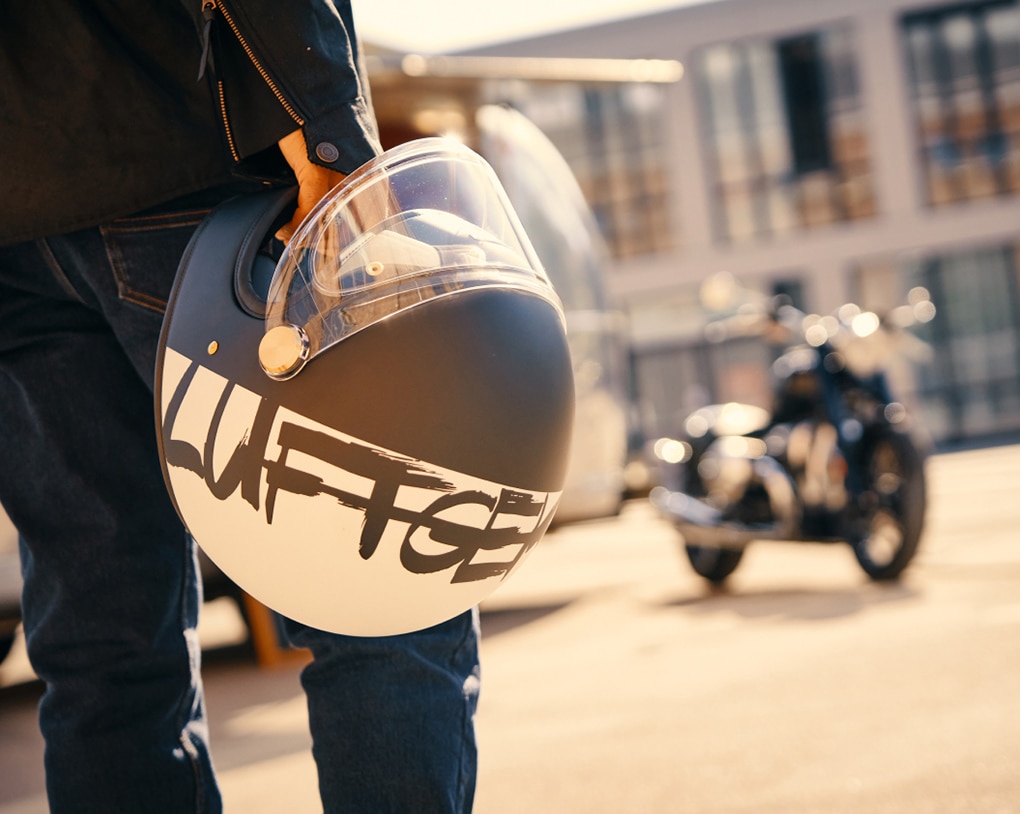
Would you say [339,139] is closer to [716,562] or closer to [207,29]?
[207,29]

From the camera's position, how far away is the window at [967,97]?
2255 centimetres

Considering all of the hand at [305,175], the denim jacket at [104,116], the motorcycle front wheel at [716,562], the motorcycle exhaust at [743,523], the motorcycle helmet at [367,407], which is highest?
the denim jacket at [104,116]

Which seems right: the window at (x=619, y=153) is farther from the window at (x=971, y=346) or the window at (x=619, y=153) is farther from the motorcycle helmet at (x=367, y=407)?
the motorcycle helmet at (x=367, y=407)

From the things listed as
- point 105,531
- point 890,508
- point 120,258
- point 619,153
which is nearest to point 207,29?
point 120,258

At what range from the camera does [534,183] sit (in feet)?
18.9

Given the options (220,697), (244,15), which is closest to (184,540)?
(244,15)

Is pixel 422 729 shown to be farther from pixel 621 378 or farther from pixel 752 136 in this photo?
pixel 752 136

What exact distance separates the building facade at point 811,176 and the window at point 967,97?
0.10ft

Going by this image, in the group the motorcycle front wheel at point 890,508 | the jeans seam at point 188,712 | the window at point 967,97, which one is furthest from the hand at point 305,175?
the window at point 967,97

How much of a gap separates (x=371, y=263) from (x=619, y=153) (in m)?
24.4

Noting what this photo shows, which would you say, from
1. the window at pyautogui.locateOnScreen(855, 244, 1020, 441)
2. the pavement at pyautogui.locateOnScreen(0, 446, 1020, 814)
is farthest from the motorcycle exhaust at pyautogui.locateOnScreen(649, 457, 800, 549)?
the window at pyautogui.locateOnScreen(855, 244, 1020, 441)

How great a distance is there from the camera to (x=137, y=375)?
5.13ft

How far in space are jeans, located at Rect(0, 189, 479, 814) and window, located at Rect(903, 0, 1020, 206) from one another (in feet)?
76.9

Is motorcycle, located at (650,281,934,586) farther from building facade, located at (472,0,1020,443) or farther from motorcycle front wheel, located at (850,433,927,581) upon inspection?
building facade, located at (472,0,1020,443)
